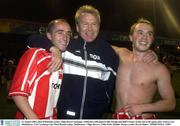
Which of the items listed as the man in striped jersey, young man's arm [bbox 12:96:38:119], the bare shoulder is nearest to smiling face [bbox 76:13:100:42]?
the man in striped jersey

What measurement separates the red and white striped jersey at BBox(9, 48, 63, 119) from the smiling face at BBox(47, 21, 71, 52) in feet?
0.56

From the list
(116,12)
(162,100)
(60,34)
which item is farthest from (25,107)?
(116,12)

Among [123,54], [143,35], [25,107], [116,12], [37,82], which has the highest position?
[116,12]

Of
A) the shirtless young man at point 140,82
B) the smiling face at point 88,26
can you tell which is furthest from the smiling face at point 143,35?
the smiling face at point 88,26

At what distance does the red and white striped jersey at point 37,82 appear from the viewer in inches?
118

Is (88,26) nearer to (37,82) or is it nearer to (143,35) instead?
(143,35)

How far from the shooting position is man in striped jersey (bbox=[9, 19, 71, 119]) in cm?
297

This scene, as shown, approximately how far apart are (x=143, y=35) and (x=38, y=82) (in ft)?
4.00

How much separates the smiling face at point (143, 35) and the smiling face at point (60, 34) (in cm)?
77

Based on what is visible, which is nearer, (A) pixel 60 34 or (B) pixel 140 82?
(A) pixel 60 34

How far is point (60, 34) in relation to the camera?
3.26 metres

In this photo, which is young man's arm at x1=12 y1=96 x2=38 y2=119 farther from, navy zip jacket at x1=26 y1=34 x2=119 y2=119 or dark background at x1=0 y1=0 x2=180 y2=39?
dark background at x1=0 y1=0 x2=180 y2=39

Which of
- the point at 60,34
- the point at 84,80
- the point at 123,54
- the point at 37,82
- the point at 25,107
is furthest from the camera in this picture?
the point at 123,54

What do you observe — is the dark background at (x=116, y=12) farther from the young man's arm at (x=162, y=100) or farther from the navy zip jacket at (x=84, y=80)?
the young man's arm at (x=162, y=100)
